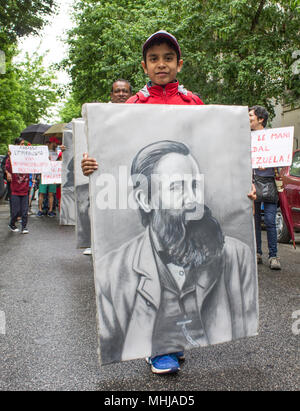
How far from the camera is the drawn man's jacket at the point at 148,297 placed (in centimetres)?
236

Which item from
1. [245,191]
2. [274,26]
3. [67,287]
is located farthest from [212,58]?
[245,191]

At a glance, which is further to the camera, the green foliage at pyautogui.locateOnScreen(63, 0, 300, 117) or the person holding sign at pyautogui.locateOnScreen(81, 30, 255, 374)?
the green foliage at pyautogui.locateOnScreen(63, 0, 300, 117)

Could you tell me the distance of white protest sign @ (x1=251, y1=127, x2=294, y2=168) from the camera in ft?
18.2

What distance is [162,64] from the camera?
113 inches

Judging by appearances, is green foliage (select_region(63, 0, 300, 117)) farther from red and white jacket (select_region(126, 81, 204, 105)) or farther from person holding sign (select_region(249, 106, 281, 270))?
red and white jacket (select_region(126, 81, 204, 105))

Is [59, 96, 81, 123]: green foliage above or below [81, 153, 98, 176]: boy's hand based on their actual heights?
above

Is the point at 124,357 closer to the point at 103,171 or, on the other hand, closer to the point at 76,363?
the point at 76,363

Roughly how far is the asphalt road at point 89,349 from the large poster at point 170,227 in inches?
12.0

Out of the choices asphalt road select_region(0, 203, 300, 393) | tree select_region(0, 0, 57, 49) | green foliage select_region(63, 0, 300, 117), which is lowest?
asphalt road select_region(0, 203, 300, 393)

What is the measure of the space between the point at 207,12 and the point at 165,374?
11749 mm

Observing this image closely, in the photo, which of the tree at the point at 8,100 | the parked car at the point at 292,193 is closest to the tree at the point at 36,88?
the tree at the point at 8,100

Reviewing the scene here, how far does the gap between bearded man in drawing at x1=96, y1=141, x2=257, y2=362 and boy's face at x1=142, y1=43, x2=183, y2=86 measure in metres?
0.61

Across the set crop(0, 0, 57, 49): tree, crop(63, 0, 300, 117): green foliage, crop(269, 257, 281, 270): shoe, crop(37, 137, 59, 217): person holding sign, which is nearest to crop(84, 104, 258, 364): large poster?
crop(269, 257, 281, 270): shoe
